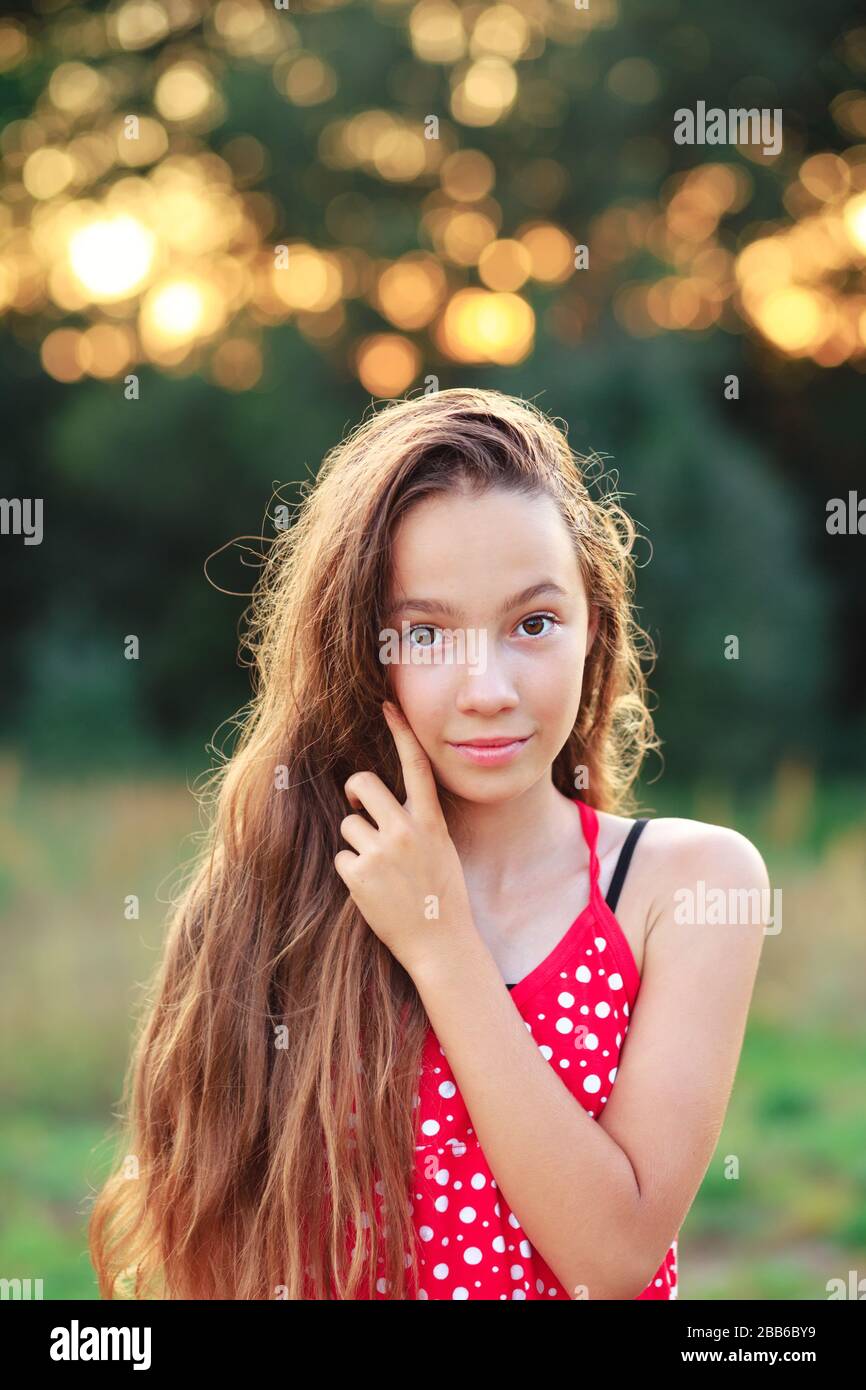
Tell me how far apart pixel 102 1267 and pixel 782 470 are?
43.5 ft

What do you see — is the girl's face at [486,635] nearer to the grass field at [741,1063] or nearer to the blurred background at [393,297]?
the grass field at [741,1063]

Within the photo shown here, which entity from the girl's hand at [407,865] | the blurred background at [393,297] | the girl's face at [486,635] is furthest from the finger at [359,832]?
the blurred background at [393,297]

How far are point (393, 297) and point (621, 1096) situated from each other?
44.8ft

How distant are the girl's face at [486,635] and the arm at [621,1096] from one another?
0.27 m

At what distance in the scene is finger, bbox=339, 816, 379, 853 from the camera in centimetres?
203

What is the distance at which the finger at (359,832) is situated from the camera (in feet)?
6.66

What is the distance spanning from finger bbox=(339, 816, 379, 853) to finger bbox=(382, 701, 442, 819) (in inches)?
2.7

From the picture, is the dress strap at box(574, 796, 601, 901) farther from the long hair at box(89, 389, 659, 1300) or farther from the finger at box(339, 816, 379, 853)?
the finger at box(339, 816, 379, 853)

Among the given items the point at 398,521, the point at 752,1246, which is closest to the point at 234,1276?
the point at 398,521

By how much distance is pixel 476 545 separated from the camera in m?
1.94

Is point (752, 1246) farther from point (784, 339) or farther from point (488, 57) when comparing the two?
point (488, 57)

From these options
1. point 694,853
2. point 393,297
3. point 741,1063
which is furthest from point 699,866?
point 393,297

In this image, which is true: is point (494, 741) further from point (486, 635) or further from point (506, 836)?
point (506, 836)

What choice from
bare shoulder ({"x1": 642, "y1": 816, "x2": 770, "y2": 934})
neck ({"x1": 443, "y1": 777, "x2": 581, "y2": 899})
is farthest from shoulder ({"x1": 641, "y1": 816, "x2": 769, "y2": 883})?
neck ({"x1": 443, "y1": 777, "x2": 581, "y2": 899})
